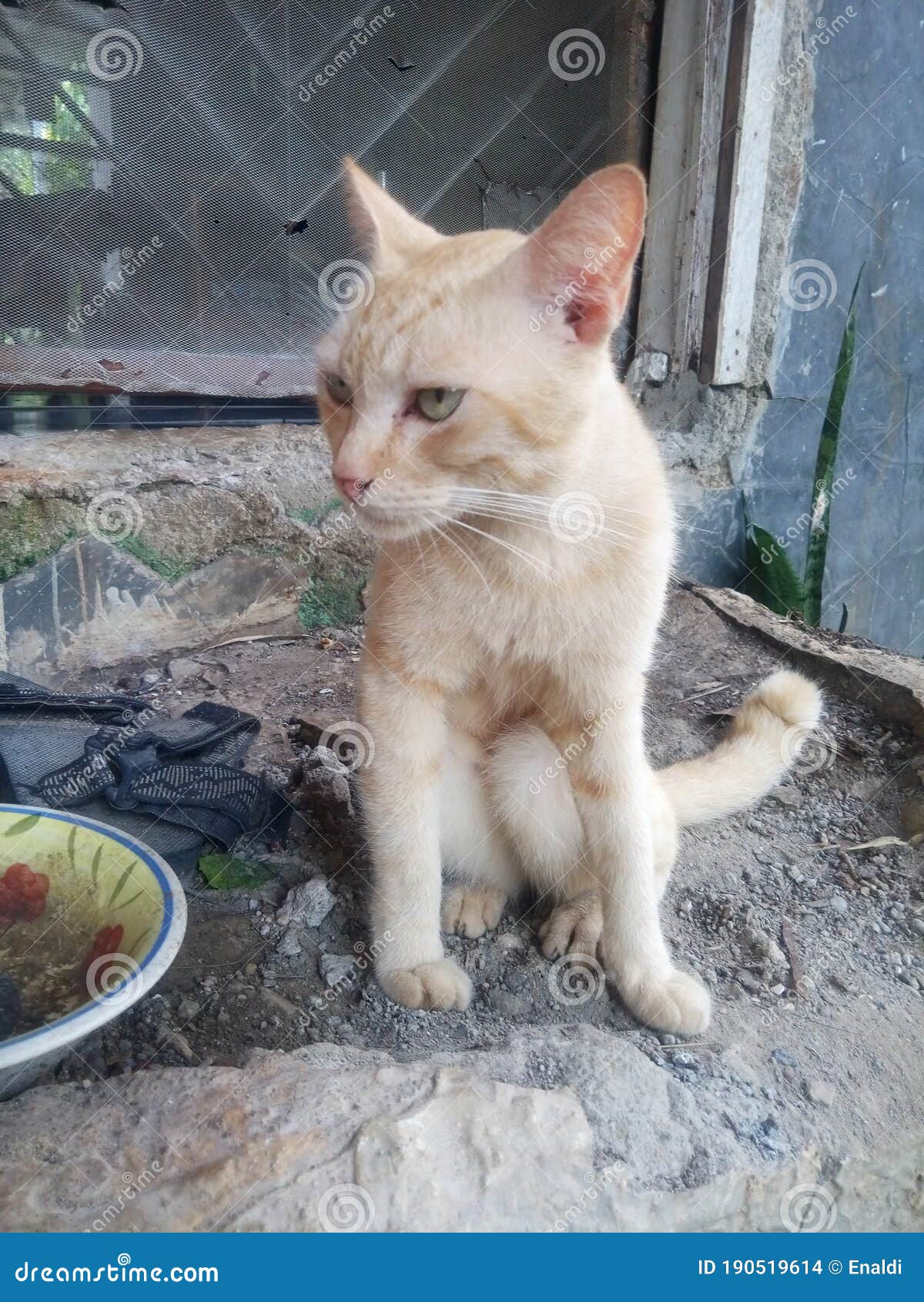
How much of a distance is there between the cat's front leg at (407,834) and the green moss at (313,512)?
129 centimetres

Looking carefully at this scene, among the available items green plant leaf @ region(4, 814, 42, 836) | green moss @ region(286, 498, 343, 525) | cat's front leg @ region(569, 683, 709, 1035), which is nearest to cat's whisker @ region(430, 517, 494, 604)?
cat's front leg @ region(569, 683, 709, 1035)

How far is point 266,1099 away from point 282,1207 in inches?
5.2

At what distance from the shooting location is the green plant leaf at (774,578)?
3020 mm

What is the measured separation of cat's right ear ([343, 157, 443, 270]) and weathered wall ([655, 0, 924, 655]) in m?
1.80

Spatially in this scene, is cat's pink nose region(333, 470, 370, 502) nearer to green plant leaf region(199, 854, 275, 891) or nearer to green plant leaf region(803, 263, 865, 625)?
green plant leaf region(199, 854, 275, 891)

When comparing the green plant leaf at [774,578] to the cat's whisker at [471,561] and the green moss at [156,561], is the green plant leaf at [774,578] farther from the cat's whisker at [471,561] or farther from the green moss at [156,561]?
the cat's whisker at [471,561]

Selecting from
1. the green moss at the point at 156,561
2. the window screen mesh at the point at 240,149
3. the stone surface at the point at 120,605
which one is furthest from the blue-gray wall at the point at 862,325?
the green moss at the point at 156,561

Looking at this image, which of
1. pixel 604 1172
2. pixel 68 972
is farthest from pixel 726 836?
pixel 68 972

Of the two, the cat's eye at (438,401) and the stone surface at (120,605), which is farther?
the stone surface at (120,605)

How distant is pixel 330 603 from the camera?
2674 mm

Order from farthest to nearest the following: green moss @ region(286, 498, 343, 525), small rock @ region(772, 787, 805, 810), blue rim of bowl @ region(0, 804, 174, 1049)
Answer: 1. green moss @ region(286, 498, 343, 525)
2. small rock @ region(772, 787, 805, 810)
3. blue rim of bowl @ region(0, 804, 174, 1049)

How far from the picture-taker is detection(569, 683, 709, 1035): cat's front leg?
1361 mm

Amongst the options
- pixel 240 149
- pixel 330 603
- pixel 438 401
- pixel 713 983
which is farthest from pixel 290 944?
pixel 240 149

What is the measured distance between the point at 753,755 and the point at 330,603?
1283 mm
